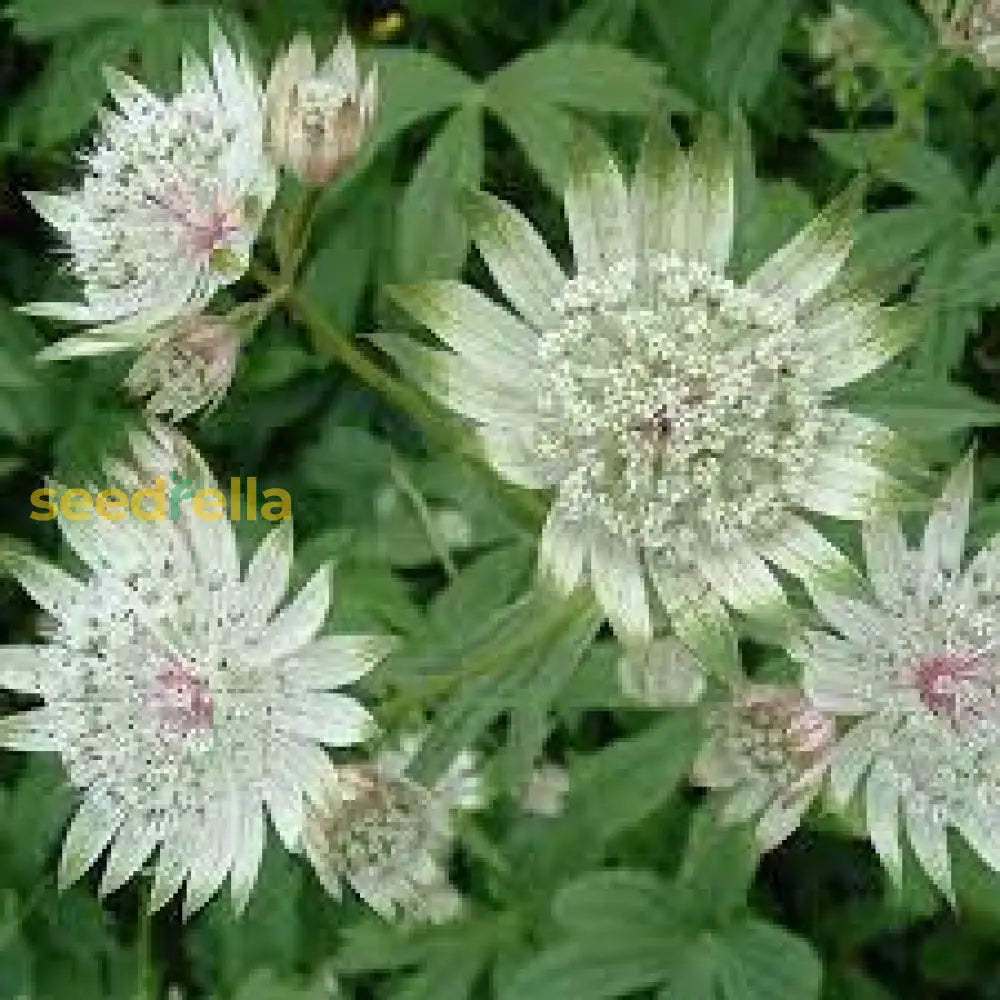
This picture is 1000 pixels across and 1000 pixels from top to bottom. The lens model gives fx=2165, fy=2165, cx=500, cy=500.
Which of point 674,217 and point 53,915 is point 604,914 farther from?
point 674,217

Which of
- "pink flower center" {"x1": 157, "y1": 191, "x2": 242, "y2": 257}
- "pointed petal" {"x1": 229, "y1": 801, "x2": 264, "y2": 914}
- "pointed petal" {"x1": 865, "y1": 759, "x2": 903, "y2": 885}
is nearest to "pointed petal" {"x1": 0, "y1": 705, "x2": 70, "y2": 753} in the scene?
"pointed petal" {"x1": 229, "y1": 801, "x2": 264, "y2": 914}

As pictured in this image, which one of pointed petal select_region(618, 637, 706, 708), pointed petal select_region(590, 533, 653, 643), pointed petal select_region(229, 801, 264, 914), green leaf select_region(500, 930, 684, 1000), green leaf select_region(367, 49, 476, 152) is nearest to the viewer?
pointed petal select_region(590, 533, 653, 643)

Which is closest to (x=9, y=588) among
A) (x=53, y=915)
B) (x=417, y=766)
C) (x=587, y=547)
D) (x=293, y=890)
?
(x=53, y=915)

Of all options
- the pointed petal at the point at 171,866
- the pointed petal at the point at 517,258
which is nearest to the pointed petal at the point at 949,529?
the pointed petal at the point at 517,258

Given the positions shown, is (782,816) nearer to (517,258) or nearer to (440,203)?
(517,258)

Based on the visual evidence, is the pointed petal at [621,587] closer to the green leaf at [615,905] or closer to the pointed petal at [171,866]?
the pointed petal at [171,866]

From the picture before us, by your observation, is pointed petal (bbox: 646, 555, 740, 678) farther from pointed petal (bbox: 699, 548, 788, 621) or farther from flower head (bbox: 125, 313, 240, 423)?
flower head (bbox: 125, 313, 240, 423)
